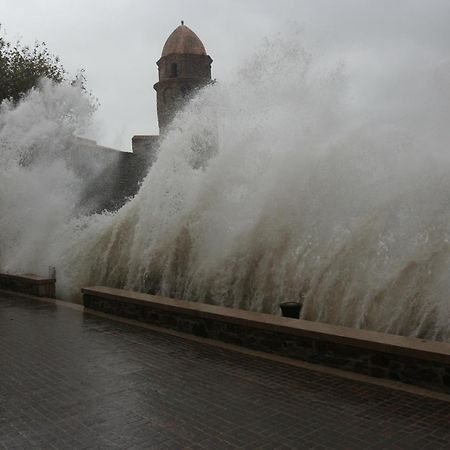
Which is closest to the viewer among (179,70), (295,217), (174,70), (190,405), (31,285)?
(190,405)

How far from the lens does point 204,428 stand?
3.46m

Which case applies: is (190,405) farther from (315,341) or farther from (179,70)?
(179,70)

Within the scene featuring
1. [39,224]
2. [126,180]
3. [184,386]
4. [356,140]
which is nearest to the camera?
[184,386]

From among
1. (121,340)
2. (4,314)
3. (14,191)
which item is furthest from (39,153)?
(121,340)

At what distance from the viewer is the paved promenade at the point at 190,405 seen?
10.8 ft

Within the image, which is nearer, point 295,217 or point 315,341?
point 315,341

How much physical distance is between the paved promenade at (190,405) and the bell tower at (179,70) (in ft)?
97.6

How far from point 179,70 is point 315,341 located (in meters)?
31.5

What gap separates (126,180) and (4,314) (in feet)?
62.5

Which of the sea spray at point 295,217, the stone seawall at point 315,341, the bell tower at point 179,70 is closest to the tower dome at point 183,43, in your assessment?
the bell tower at point 179,70

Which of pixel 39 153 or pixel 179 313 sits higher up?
pixel 39 153

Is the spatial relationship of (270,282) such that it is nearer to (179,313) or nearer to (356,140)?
(179,313)

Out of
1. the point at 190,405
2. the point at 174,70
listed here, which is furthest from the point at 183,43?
the point at 190,405

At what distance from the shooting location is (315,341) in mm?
4828
